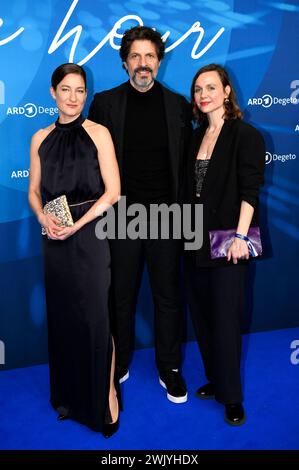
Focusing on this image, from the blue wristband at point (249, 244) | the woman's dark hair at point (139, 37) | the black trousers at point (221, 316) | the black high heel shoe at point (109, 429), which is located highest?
the woman's dark hair at point (139, 37)

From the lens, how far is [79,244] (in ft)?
7.88

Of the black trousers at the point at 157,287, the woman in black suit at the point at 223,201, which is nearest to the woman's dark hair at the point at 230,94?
the woman in black suit at the point at 223,201

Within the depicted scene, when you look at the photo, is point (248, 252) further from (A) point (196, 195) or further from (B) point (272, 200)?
(B) point (272, 200)

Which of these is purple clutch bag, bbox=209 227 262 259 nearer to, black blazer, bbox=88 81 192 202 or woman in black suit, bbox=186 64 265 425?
woman in black suit, bbox=186 64 265 425

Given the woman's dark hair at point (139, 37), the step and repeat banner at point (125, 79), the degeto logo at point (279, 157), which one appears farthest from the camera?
the degeto logo at point (279, 157)

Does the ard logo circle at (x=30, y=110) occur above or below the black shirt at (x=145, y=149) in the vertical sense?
above

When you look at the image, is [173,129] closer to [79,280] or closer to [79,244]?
[79,244]

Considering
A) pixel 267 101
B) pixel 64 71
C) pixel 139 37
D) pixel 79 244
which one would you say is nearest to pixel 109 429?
pixel 79 244

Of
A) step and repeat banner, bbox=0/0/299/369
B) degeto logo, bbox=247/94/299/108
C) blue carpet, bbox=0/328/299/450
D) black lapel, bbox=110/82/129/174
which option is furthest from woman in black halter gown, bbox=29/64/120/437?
degeto logo, bbox=247/94/299/108

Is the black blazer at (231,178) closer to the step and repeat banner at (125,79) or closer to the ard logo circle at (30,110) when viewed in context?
the step and repeat banner at (125,79)

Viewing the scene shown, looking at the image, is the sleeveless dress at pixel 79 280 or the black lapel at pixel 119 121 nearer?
the sleeveless dress at pixel 79 280

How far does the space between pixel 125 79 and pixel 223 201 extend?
1.23 m

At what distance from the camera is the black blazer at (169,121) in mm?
2662

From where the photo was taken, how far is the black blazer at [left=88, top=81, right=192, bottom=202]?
105 inches
